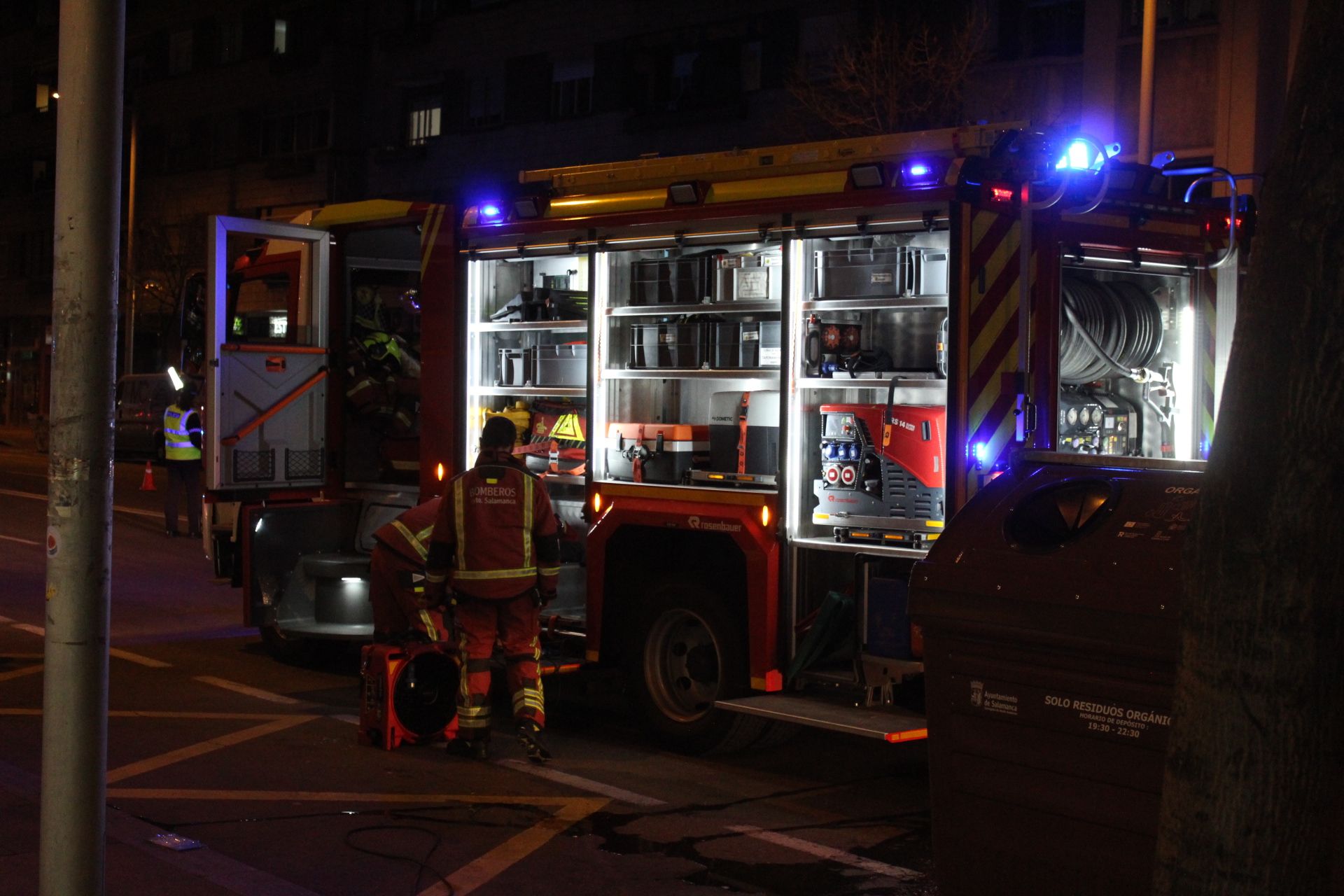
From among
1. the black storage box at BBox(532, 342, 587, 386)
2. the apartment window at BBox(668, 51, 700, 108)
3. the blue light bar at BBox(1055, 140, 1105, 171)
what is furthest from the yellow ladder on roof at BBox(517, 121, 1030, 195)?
the apartment window at BBox(668, 51, 700, 108)

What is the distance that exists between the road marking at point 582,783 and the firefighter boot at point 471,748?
0.26 ft

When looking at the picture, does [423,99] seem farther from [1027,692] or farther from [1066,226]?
[1027,692]

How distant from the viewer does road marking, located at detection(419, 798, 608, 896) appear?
5480 mm

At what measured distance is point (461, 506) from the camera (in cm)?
752

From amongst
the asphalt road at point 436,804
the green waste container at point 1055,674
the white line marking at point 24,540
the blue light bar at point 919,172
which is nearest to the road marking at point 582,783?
the asphalt road at point 436,804

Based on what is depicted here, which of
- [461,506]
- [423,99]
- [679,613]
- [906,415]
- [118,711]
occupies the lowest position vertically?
[118,711]

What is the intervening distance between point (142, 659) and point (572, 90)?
24.2 metres

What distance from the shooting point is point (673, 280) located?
8.08 meters

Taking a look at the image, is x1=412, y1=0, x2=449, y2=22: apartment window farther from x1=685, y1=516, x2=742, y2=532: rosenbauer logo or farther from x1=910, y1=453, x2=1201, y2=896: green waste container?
x1=910, y1=453, x2=1201, y2=896: green waste container

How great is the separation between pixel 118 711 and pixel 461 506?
244 cm

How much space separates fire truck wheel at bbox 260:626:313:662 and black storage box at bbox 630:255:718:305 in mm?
3502

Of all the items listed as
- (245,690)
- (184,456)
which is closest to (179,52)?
(184,456)

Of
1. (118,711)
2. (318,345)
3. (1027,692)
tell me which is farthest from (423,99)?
(1027,692)

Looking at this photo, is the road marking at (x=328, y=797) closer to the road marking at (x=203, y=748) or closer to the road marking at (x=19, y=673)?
the road marking at (x=203, y=748)
